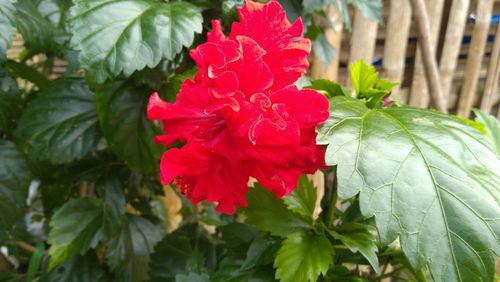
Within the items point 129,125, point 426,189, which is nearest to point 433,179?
point 426,189

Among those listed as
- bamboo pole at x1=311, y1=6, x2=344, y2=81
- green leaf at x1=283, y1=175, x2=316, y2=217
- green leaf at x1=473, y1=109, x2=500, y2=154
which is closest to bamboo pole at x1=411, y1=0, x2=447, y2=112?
bamboo pole at x1=311, y1=6, x2=344, y2=81

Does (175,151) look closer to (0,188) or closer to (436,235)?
(436,235)

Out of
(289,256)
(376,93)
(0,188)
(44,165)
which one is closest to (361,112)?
(376,93)

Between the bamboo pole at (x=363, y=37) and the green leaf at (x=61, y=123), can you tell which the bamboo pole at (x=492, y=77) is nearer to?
the bamboo pole at (x=363, y=37)

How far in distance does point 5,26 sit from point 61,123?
24 centimetres

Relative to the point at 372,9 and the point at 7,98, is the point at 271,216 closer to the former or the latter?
the point at 7,98

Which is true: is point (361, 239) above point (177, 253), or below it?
above

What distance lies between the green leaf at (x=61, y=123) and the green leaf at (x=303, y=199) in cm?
41

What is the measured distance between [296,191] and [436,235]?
276 millimetres

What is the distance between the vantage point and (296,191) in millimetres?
687

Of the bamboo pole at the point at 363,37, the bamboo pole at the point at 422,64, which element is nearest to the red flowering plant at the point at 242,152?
the bamboo pole at the point at 363,37

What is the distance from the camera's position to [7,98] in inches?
32.3

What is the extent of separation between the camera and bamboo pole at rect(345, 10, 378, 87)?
1.64m

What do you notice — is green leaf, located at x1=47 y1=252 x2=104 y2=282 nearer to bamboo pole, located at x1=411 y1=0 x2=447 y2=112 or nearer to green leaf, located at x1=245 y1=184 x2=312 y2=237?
green leaf, located at x1=245 y1=184 x2=312 y2=237
